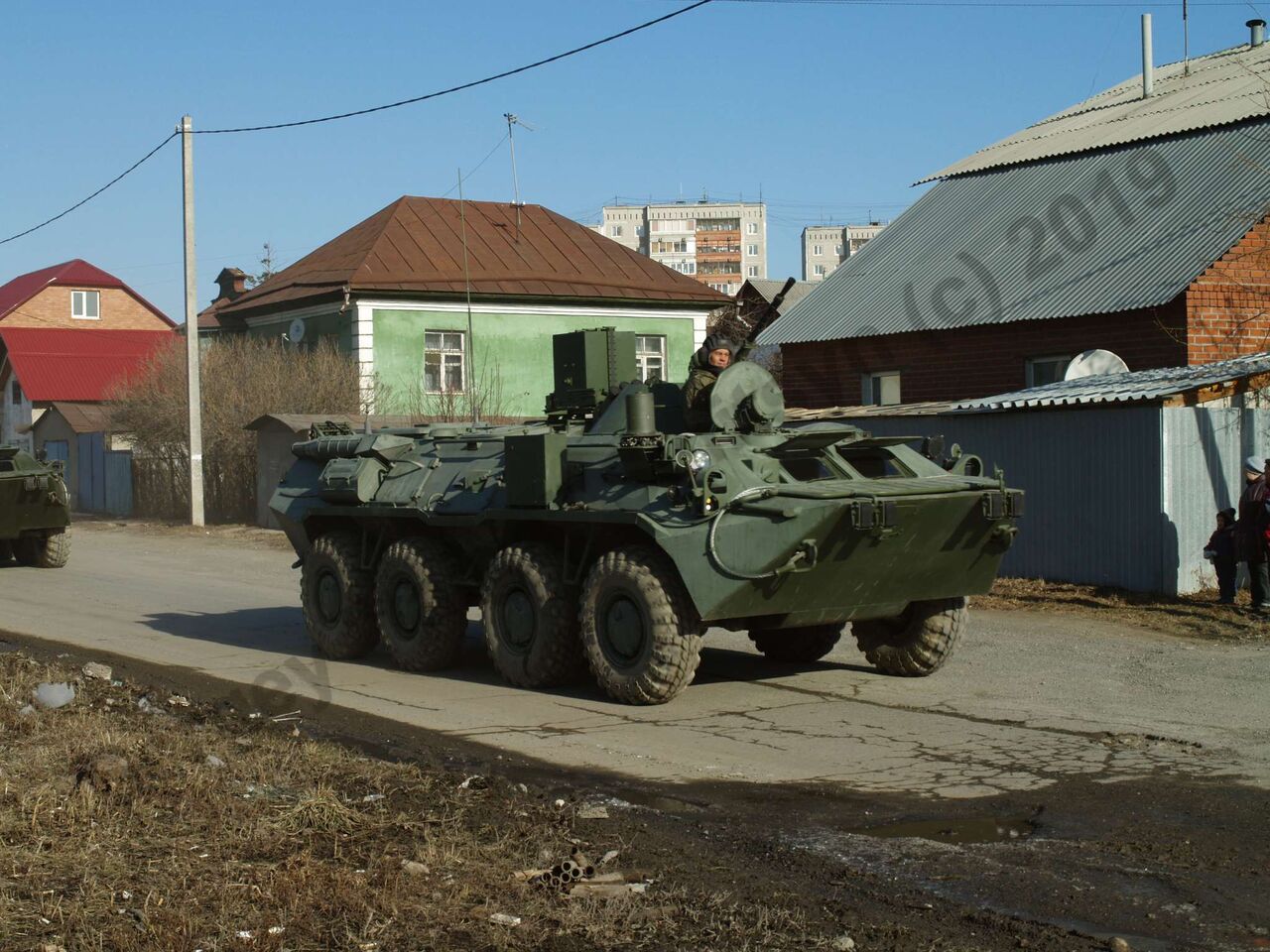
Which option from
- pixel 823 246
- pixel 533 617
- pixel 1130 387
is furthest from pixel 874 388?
pixel 823 246

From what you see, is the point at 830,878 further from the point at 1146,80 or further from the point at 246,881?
the point at 1146,80

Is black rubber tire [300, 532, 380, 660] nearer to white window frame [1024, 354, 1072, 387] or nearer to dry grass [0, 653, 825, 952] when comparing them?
dry grass [0, 653, 825, 952]

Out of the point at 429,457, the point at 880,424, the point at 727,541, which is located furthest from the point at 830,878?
the point at 880,424

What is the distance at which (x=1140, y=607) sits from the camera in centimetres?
1438

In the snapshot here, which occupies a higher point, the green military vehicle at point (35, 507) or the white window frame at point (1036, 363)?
the white window frame at point (1036, 363)

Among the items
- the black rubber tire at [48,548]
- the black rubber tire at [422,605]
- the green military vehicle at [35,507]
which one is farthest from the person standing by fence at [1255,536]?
the black rubber tire at [48,548]

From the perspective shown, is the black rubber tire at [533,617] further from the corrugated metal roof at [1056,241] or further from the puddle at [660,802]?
the corrugated metal roof at [1056,241]

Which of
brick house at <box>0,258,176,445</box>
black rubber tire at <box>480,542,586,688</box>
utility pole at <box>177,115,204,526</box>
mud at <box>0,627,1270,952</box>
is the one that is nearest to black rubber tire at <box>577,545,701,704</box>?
black rubber tire at <box>480,542,586,688</box>

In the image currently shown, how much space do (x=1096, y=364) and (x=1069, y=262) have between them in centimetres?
362

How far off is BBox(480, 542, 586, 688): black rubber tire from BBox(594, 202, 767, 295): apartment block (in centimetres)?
13982

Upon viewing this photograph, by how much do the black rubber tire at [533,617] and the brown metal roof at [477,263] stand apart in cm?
2195

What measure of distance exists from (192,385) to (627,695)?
20103mm

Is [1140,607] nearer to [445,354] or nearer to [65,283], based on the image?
[445,354]

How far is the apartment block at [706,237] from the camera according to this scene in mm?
150625
